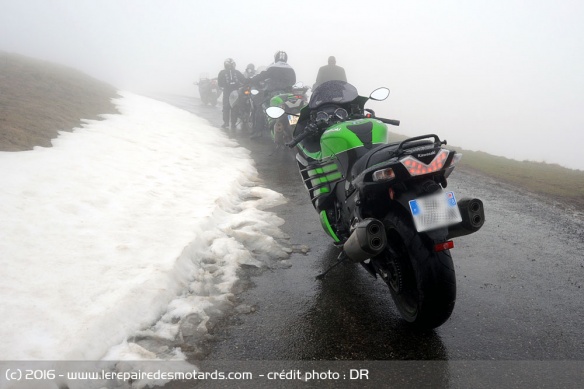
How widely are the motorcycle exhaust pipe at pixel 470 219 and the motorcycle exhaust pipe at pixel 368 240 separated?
0.56m

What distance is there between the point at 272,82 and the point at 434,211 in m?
10.0

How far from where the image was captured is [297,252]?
4.95m

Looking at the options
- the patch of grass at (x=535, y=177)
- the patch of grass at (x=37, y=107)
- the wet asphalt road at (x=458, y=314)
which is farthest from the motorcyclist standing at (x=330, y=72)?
the wet asphalt road at (x=458, y=314)

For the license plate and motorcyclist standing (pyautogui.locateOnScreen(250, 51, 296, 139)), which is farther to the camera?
motorcyclist standing (pyautogui.locateOnScreen(250, 51, 296, 139))

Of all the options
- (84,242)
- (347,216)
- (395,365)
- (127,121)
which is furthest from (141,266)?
Answer: (127,121)

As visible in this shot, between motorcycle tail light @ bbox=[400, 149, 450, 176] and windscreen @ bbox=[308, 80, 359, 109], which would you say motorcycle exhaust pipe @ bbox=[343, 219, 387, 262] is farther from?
windscreen @ bbox=[308, 80, 359, 109]

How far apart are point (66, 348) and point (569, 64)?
96522 millimetres

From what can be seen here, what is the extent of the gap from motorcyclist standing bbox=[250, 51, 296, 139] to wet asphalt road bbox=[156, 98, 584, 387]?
725 cm

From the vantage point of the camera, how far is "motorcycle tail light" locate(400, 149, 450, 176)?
298 cm

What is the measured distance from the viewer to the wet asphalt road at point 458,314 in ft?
9.90

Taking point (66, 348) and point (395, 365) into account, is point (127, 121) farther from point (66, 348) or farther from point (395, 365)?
point (395, 365)

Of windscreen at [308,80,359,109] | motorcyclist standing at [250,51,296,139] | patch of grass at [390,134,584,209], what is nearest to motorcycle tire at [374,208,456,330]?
windscreen at [308,80,359,109]

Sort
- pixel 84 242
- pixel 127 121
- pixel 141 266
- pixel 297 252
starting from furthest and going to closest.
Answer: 1. pixel 127 121
2. pixel 297 252
3. pixel 84 242
4. pixel 141 266

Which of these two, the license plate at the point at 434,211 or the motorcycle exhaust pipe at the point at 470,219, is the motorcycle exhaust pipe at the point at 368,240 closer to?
the license plate at the point at 434,211
